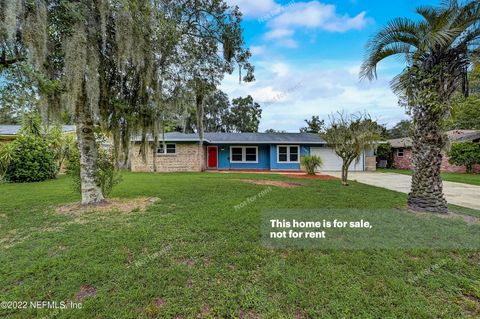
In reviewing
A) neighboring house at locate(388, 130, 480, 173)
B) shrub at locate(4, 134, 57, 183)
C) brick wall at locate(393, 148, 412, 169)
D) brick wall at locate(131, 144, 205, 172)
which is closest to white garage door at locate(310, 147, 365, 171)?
neighboring house at locate(388, 130, 480, 173)

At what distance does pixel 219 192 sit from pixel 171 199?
1530mm

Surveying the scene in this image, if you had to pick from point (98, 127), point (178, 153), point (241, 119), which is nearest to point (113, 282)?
point (98, 127)

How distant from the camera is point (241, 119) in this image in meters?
34.9

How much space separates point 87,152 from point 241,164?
42.2 ft

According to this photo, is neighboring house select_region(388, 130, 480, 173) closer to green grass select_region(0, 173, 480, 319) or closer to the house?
the house

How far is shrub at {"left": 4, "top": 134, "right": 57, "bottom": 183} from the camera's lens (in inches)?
393

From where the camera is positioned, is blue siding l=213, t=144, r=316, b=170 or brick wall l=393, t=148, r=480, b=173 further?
blue siding l=213, t=144, r=316, b=170

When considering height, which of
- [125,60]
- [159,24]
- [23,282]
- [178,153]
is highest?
[159,24]

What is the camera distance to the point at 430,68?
4719 millimetres

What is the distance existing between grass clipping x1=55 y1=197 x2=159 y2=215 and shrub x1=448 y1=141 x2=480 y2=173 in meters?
17.9

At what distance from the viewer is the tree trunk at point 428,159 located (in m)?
4.69

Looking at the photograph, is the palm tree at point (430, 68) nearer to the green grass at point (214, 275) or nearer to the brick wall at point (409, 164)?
the green grass at point (214, 275)

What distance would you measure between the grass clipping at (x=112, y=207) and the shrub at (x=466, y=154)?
1787 cm

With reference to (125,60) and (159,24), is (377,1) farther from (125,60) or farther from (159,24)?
(125,60)
